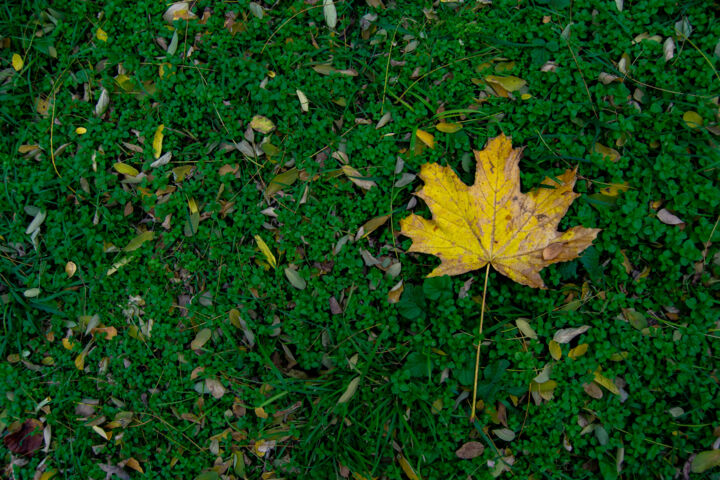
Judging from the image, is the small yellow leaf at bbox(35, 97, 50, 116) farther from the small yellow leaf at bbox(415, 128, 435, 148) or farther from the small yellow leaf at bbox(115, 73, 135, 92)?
the small yellow leaf at bbox(415, 128, 435, 148)

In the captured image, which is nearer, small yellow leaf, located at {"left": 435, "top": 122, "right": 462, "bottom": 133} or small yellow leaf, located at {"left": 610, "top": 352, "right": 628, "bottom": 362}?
small yellow leaf, located at {"left": 610, "top": 352, "right": 628, "bottom": 362}

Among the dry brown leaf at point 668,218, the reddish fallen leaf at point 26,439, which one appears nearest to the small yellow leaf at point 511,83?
the dry brown leaf at point 668,218

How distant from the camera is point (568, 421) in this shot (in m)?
2.58

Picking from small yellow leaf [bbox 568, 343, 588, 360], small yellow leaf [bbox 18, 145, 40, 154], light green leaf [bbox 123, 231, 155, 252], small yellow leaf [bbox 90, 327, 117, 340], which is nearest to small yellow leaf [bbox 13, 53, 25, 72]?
small yellow leaf [bbox 18, 145, 40, 154]

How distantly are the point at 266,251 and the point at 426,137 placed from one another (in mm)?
1166

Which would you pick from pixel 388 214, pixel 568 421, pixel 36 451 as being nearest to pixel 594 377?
pixel 568 421

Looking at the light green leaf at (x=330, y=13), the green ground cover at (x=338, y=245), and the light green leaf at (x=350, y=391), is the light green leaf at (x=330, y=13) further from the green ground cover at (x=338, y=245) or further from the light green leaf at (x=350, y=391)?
the light green leaf at (x=350, y=391)

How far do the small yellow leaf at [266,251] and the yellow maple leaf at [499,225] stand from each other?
32.1 inches

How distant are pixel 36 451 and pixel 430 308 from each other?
8.37 ft

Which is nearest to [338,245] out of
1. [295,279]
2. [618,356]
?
[295,279]

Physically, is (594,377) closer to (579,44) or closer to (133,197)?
(579,44)

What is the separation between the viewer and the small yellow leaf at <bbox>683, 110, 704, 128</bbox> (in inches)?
104

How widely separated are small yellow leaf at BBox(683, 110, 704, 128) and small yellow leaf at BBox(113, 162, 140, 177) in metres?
3.25

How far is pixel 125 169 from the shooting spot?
3.04m
